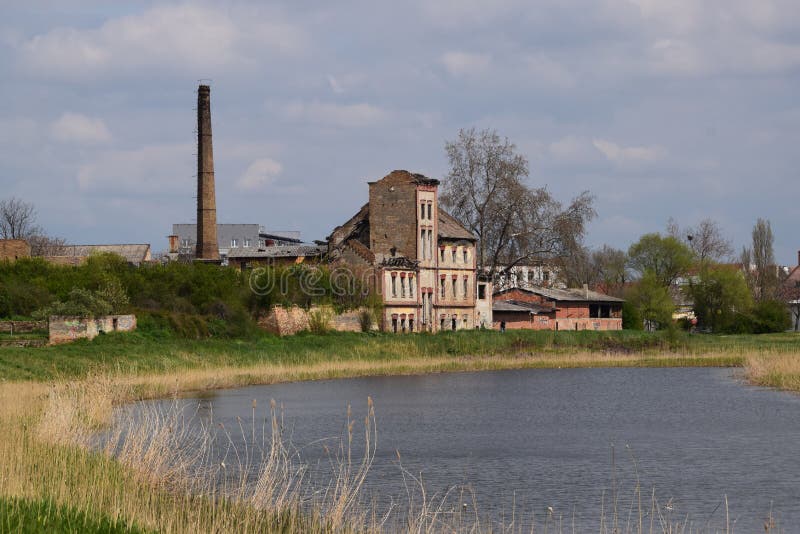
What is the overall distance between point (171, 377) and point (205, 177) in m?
41.5

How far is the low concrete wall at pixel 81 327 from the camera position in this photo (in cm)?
4534

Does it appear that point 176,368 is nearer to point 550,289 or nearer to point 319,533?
point 319,533

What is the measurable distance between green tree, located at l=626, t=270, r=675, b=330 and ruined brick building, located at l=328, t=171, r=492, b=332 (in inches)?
848

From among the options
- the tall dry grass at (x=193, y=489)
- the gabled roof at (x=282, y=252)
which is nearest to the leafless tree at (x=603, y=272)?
the gabled roof at (x=282, y=252)

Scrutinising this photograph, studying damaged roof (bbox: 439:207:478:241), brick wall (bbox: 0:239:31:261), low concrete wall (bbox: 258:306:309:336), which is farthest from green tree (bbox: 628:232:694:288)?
brick wall (bbox: 0:239:31:261)

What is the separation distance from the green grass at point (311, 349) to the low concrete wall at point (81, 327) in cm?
48

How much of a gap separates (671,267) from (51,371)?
242ft

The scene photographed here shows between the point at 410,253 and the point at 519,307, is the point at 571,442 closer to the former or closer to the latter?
the point at 410,253

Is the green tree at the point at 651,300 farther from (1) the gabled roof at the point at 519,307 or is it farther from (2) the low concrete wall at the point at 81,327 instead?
(2) the low concrete wall at the point at 81,327

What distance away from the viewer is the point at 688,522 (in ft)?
57.9

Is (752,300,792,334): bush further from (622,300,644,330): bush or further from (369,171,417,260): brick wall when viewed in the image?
(369,171,417,260): brick wall

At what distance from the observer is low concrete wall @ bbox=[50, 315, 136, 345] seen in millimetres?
45344

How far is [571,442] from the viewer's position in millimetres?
28422

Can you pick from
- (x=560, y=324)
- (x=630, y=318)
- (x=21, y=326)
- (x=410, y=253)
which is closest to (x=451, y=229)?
(x=410, y=253)
